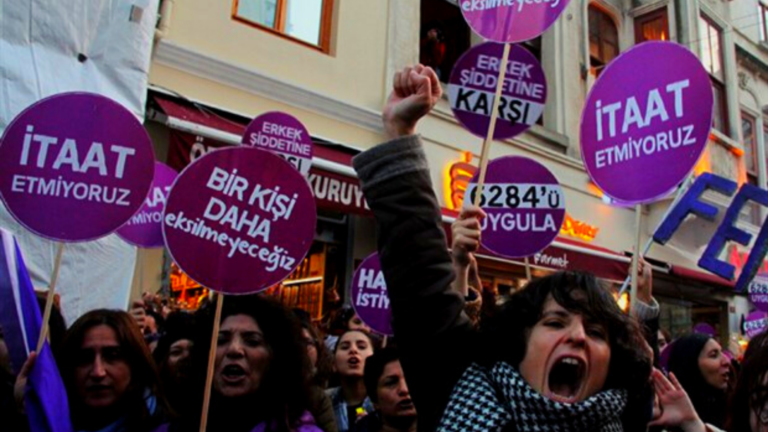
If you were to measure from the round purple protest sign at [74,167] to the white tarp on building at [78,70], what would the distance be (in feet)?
8.86

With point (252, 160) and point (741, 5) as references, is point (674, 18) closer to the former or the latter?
point (741, 5)

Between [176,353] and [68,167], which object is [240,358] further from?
[68,167]

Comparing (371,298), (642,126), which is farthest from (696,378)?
(371,298)

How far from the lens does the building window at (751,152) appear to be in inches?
652

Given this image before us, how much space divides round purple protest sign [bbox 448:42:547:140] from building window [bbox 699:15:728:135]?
12147 mm

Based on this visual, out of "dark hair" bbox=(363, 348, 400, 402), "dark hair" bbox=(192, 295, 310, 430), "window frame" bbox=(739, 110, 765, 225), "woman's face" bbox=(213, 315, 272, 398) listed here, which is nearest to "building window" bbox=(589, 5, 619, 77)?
"window frame" bbox=(739, 110, 765, 225)

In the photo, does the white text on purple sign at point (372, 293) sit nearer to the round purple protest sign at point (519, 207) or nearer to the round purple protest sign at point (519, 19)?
the round purple protest sign at point (519, 207)

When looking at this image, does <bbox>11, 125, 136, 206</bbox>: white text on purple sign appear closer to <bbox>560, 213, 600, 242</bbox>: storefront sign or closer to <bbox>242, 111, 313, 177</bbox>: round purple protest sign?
<bbox>242, 111, 313, 177</bbox>: round purple protest sign

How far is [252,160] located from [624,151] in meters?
1.80

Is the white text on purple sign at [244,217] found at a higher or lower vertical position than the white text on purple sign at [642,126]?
lower

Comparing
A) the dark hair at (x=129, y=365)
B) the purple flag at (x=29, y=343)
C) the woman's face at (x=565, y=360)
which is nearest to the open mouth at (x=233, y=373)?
the dark hair at (x=129, y=365)

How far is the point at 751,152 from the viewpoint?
56.4 feet

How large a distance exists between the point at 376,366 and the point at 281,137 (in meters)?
2.58

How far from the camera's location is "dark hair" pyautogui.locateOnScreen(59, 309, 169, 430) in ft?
9.32
